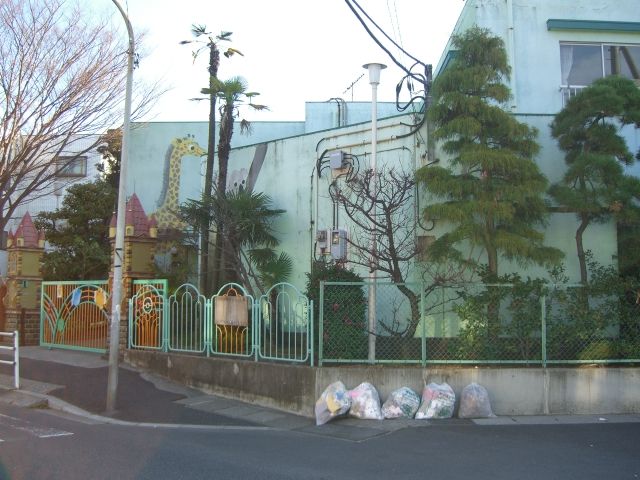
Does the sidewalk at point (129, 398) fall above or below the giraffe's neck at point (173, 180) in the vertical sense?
below

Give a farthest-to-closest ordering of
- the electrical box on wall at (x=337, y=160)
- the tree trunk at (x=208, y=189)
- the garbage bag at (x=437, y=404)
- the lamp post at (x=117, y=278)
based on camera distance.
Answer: the tree trunk at (x=208, y=189) < the electrical box on wall at (x=337, y=160) < the lamp post at (x=117, y=278) < the garbage bag at (x=437, y=404)

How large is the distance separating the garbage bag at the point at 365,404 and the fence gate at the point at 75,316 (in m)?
7.37

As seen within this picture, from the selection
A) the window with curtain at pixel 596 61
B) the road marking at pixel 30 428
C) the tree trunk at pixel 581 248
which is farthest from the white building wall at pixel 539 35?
the road marking at pixel 30 428

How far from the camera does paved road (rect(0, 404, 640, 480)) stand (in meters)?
6.52

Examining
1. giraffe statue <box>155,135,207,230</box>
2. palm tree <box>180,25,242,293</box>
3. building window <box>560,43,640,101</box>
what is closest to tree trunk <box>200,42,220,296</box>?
palm tree <box>180,25,242,293</box>

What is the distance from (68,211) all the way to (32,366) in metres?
9.70

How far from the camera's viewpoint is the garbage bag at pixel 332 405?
30.3 ft

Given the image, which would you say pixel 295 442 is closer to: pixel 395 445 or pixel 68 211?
pixel 395 445

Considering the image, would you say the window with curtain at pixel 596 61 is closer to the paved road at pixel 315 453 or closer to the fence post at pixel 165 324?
the paved road at pixel 315 453

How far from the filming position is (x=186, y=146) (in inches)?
987

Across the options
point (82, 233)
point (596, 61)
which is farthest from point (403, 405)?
point (82, 233)

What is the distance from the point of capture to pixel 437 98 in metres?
11.5

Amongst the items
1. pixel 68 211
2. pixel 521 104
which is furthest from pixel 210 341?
pixel 68 211

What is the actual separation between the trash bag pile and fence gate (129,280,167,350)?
487 centimetres
